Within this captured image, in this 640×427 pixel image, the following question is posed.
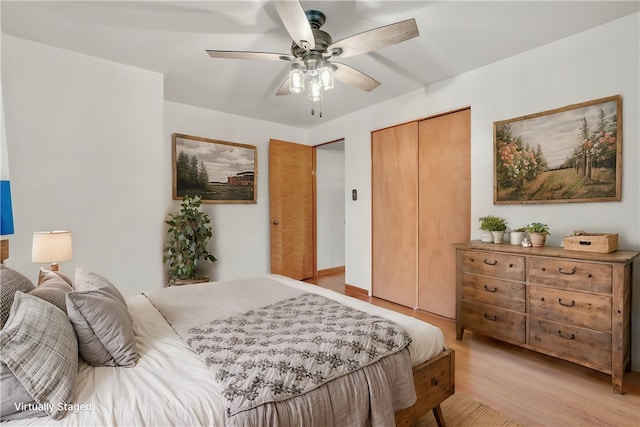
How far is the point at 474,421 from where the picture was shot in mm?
1709

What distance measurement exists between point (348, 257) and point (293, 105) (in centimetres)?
229

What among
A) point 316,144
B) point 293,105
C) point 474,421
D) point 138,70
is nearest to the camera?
point 474,421

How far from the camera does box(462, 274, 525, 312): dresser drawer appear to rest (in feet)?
7.68

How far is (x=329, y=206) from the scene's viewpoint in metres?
5.62

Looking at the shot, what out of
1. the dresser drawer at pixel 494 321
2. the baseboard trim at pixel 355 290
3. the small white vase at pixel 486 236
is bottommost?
the baseboard trim at pixel 355 290

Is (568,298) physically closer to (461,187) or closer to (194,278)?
(461,187)

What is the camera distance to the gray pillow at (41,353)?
2.88 ft

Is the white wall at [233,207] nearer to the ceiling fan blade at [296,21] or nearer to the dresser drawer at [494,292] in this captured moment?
the ceiling fan blade at [296,21]

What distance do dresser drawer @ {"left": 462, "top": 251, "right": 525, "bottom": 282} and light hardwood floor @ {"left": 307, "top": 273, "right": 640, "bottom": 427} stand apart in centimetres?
66

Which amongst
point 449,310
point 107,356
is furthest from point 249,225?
point 107,356

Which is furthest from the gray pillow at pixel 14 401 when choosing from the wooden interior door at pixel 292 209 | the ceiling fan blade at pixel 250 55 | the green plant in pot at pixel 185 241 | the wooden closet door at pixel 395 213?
the wooden interior door at pixel 292 209

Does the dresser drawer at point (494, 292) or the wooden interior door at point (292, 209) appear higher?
the wooden interior door at point (292, 209)

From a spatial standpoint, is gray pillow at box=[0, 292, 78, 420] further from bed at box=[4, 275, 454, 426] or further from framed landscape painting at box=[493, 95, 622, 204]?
framed landscape painting at box=[493, 95, 622, 204]

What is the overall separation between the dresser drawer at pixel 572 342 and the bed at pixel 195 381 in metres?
1.08
